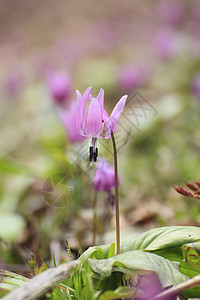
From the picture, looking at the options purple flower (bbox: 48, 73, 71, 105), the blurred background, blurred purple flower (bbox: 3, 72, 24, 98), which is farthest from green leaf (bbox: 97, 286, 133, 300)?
blurred purple flower (bbox: 3, 72, 24, 98)

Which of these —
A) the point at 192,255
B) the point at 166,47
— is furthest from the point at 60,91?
the point at 192,255

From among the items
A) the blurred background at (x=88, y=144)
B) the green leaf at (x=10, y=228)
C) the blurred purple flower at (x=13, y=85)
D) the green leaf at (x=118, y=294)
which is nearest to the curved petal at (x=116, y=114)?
the green leaf at (x=118, y=294)

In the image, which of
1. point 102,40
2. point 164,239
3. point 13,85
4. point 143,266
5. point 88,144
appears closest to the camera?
point 143,266

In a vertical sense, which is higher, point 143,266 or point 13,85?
point 13,85

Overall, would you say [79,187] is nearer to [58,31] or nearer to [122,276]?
[122,276]

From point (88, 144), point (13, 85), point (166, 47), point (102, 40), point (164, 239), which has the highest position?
point (102, 40)

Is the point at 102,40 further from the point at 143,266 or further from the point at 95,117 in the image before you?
the point at 143,266

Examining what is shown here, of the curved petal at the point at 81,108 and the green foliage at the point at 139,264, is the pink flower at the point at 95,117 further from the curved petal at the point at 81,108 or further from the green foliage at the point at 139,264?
the green foliage at the point at 139,264

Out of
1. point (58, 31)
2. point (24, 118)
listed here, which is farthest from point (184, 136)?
point (58, 31)
